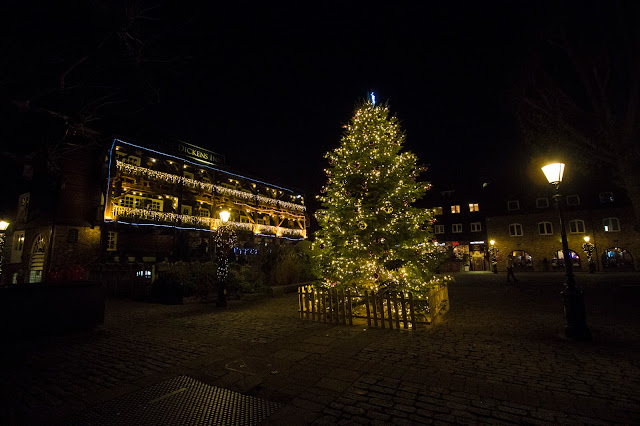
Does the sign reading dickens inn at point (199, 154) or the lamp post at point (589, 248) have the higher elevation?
the sign reading dickens inn at point (199, 154)

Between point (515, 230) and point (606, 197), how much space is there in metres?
8.49

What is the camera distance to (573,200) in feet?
101

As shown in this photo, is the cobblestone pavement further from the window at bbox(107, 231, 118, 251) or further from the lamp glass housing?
the window at bbox(107, 231, 118, 251)

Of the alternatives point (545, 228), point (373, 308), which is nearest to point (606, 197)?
point (545, 228)

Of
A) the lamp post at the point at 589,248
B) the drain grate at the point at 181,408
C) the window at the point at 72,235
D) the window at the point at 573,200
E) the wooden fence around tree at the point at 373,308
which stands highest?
the window at the point at 573,200

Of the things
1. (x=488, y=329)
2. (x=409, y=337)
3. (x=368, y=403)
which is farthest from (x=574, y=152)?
(x=368, y=403)

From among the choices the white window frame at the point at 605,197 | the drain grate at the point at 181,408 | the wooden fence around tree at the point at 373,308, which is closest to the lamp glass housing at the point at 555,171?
the wooden fence around tree at the point at 373,308

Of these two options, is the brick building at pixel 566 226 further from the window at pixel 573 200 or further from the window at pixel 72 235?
the window at pixel 72 235

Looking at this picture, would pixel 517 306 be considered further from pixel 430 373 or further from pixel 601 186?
pixel 601 186

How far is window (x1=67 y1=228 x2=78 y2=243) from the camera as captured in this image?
17.9 metres

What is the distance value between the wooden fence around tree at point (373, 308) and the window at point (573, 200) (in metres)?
31.6

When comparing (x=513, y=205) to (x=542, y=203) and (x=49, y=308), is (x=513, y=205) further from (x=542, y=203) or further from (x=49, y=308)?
(x=49, y=308)

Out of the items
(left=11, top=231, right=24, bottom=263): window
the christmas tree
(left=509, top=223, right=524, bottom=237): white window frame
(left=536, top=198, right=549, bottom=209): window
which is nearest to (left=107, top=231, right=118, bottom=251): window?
(left=11, top=231, right=24, bottom=263): window

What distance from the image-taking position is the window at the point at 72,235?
17.9 m
